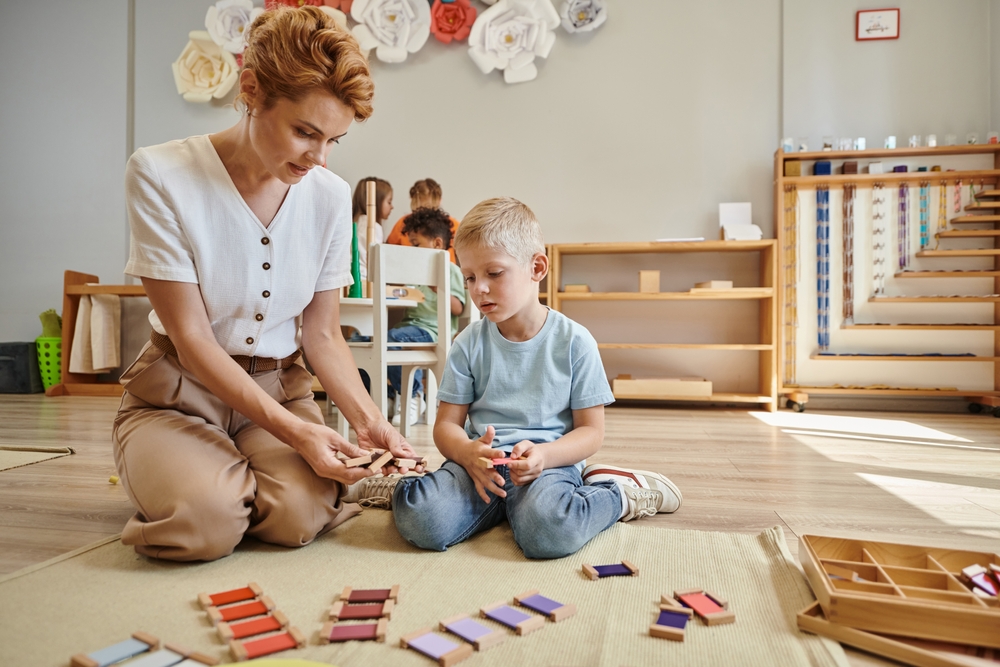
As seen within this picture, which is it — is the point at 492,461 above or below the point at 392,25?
below

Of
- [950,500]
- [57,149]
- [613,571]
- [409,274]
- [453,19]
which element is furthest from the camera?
[57,149]

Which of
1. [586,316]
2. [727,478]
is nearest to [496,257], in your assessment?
[727,478]

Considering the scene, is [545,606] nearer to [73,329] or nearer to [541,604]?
[541,604]

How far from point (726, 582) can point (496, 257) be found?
722 millimetres

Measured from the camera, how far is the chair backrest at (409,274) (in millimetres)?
2363

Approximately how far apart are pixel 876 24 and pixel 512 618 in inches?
156

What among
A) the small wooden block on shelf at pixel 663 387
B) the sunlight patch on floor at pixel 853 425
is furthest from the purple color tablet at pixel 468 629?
the small wooden block on shelf at pixel 663 387

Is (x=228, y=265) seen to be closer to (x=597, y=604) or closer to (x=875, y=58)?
(x=597, y=604)

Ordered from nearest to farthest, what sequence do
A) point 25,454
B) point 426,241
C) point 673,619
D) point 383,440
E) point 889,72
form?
point 673,619 < point 383,440 < point 25,454 < point 426,241 < point 889,72

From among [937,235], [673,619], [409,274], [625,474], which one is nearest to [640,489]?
[625,474]

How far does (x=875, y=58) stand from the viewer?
141 inches

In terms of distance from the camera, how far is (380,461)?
3.84 feet

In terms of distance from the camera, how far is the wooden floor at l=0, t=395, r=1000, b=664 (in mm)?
1393

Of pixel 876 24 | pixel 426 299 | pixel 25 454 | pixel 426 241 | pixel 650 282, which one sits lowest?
pixel 25 454
